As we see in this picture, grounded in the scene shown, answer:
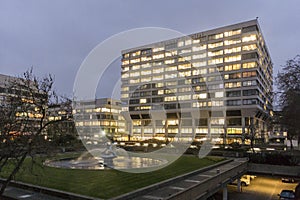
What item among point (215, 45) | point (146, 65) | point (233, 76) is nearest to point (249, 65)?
point (233, 76)

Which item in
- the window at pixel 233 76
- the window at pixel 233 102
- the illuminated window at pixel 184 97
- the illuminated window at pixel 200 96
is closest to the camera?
the window at pixel 233 102

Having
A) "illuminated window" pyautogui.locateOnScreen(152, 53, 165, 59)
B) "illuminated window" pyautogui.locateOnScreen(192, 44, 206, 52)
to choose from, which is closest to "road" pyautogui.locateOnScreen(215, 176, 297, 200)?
"illuminated window" pyautogui.locateOnScreen(192, 44, 206, 52)

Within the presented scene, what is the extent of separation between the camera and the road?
109 ft

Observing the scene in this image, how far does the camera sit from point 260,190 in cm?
3681

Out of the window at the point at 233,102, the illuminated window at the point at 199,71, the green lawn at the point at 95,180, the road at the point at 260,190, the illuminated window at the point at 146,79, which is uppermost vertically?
the illuminated window at the point at 199,71

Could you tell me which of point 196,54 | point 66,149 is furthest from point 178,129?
point 66,149

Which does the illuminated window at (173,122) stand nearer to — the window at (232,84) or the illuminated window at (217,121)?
the illuminated window at (217,121)

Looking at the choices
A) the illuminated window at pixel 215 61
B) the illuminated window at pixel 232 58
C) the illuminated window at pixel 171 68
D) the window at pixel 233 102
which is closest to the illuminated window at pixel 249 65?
the illuminated window at pixel 232 58

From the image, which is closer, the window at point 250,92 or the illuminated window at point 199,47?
the window at point 250,92

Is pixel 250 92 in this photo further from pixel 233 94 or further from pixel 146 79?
pixel 146 79

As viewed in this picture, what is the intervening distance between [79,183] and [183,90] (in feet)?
265

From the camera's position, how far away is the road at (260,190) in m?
33.1

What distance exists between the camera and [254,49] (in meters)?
83.9

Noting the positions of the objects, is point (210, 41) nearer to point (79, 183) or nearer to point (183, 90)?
point (183, 90)
